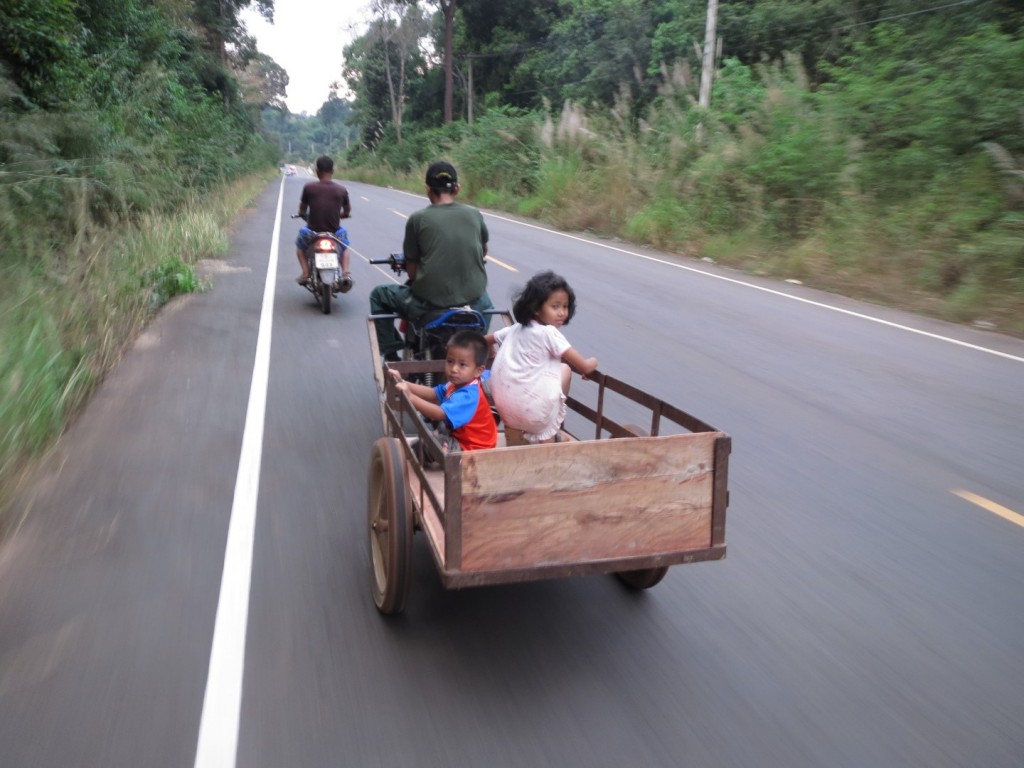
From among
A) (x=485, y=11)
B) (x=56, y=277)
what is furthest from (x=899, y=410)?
(x=485, y=11)

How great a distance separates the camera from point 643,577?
4.29m

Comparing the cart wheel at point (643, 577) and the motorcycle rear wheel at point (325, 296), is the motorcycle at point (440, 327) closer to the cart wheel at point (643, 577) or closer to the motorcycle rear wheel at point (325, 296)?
the cart wheel at point (643, 577)

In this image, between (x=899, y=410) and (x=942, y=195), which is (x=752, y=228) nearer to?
(x=942, y=195)

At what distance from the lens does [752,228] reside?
17.7m

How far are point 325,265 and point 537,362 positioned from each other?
7075 millimetres

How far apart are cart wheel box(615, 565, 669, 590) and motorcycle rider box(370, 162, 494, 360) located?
2570 millimetres

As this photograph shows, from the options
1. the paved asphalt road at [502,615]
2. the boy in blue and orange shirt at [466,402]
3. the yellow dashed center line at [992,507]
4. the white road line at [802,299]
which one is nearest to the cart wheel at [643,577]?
the paved asphalt road at [502,615]

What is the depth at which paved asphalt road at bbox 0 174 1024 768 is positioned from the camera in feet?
10.9

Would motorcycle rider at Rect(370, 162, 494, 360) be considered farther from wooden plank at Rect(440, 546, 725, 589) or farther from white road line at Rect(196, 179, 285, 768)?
wooden plank at Rect(440, 546, 725, 589)

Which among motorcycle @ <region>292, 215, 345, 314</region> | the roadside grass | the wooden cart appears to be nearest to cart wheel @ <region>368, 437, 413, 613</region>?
the wooden cart

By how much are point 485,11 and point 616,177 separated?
3087 centimetres

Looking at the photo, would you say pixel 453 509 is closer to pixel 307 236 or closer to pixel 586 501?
pixel 586 501

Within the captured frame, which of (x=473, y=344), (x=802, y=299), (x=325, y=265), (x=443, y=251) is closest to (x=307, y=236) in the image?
(x=325, y=265)

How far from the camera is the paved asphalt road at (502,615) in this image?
10.9ft
